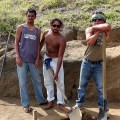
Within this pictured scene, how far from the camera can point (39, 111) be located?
6613mm

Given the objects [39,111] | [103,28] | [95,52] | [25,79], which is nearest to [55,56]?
[25,79]

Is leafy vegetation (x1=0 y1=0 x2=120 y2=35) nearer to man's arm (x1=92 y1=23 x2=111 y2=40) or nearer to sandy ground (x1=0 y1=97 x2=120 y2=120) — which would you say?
sandy ground (x1=0 y1=97 x2=120 y2=120)

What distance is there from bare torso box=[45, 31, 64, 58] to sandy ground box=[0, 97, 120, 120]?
1100 millimetres

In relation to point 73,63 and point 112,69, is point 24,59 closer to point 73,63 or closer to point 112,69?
point 73,63

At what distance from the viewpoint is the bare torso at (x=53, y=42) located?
6348 millimetres

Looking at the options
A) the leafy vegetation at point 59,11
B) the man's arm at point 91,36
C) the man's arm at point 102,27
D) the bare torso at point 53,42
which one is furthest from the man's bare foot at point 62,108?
the leafy vegetation at point 59,11

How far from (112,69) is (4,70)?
92.5 inches

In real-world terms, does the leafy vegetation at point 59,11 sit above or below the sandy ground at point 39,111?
above

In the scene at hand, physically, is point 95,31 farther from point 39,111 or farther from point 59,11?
point 59,11

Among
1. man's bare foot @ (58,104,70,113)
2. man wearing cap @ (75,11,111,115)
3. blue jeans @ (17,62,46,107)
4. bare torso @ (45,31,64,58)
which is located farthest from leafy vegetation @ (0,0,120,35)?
man's bare foot @ (58,104,70,113)

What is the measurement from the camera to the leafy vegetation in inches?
331

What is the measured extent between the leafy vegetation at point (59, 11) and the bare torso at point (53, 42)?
1.83m

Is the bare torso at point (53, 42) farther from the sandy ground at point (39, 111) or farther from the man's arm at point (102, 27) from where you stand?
the sandy ground at point (39, 111)

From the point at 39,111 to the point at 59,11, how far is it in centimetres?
354
